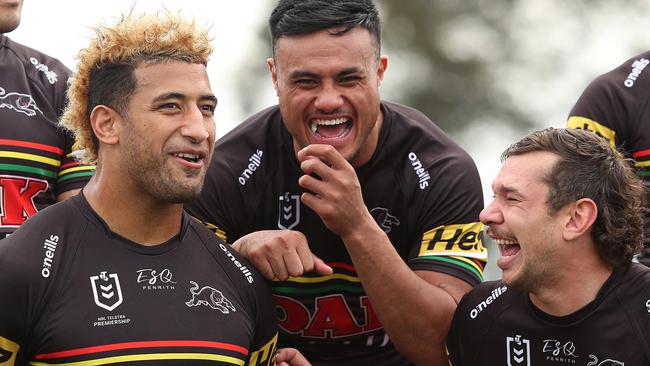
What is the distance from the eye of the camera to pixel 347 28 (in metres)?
6.37

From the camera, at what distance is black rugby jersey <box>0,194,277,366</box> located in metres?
5.09

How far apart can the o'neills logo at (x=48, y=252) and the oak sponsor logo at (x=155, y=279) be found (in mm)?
319

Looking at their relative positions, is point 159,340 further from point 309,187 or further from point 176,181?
point 309,187

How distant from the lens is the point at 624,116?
6.97 m

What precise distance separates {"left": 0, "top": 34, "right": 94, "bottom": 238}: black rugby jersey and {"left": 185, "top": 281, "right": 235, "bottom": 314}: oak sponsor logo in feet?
3.62

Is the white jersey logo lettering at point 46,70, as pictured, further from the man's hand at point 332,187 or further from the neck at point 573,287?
the neck at point 573,287

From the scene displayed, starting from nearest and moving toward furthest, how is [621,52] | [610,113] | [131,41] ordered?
[131,41] → [610,113] → [621,52]

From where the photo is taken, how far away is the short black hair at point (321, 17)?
635 cm

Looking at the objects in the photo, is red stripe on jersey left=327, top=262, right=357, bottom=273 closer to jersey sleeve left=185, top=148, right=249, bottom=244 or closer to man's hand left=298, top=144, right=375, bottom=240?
jersey sleeve left=185, top=148, right=249, bottom=244

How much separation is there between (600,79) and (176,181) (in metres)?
2.52

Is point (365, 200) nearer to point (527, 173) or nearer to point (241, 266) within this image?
point (527, 173)

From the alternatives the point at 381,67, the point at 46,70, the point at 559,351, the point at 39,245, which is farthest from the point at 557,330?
the point at 46,70

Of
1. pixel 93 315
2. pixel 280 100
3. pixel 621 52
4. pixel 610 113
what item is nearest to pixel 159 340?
pixel 93 315

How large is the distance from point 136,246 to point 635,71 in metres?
2.83
